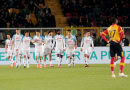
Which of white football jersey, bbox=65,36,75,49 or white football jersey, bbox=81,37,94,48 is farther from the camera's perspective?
white football jersey, bbox=81,37,94,48

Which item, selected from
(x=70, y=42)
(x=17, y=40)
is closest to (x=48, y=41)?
(x=70, y=42)

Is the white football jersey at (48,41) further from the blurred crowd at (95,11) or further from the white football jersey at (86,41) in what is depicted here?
the blurred crowd at (95,11)

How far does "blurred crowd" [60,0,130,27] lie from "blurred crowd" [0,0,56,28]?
210 centimetres

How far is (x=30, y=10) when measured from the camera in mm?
39031

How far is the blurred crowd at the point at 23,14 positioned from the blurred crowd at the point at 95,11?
6.89 ft

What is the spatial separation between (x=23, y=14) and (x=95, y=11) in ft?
20.1

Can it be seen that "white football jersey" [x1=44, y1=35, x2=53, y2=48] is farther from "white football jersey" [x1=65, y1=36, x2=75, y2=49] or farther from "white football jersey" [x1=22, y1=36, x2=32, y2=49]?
"white football jersey" [x1=22, y1=36, x2=32, y2=49]

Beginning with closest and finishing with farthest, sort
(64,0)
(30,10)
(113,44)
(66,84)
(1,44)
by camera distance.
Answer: (66,84) → (113,44) → (1,44) → (30,10) → (64,0)

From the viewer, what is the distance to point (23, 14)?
3747cm

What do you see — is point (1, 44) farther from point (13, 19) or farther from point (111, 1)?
point (111, 1)

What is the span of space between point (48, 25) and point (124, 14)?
6.78 metres

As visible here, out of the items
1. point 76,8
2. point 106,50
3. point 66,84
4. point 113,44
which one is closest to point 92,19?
point 76,8

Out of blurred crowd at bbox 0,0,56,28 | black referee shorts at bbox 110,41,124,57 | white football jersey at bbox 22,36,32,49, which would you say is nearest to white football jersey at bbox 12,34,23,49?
white football jersey at bbox 22,36,32,49

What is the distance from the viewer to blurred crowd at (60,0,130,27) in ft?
126
